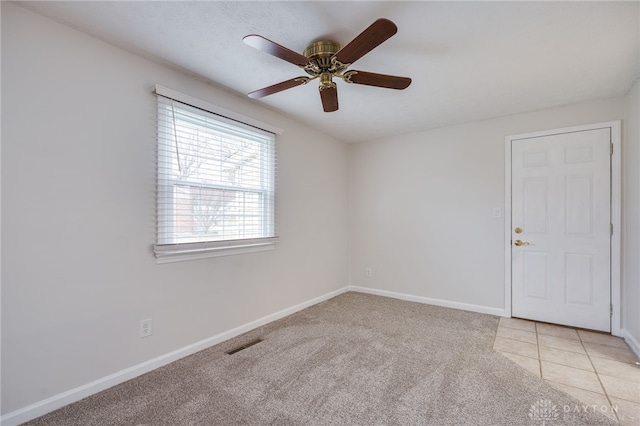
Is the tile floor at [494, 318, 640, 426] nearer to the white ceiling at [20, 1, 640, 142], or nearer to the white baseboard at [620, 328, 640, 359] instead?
the white baseboard at [620, 328, 640, 359]

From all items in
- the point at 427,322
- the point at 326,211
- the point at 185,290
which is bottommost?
the point at 427,322

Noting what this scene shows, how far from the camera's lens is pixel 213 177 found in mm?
2598

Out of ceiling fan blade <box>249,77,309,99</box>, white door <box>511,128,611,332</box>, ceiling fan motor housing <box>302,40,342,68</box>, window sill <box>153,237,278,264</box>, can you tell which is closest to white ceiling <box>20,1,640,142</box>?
ceiling fan motor housing <box>302,40,342,68</box>

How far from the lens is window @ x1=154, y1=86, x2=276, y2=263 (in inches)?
89.5

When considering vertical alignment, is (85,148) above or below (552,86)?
below

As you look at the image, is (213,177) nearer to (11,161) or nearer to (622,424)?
(11,161)

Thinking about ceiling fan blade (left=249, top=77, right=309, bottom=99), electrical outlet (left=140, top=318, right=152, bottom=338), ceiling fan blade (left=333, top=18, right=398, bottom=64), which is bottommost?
electrical outlet (left=140, top=318, right=152, bottom=338)

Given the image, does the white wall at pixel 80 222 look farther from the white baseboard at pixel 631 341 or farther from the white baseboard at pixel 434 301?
the white baseboard at pixel 631 341

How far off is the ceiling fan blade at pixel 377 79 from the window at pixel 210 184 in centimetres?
133

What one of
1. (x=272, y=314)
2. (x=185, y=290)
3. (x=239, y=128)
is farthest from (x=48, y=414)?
(x=239, y=128)

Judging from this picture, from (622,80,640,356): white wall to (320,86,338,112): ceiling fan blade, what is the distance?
260 centimetres

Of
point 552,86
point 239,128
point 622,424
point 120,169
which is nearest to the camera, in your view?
point 622,424

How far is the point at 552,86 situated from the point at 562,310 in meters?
2.28

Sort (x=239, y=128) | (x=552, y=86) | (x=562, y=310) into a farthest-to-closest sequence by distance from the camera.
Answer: (x=562, y=310) < (x=239, y=128) < (x=552, y=86)
